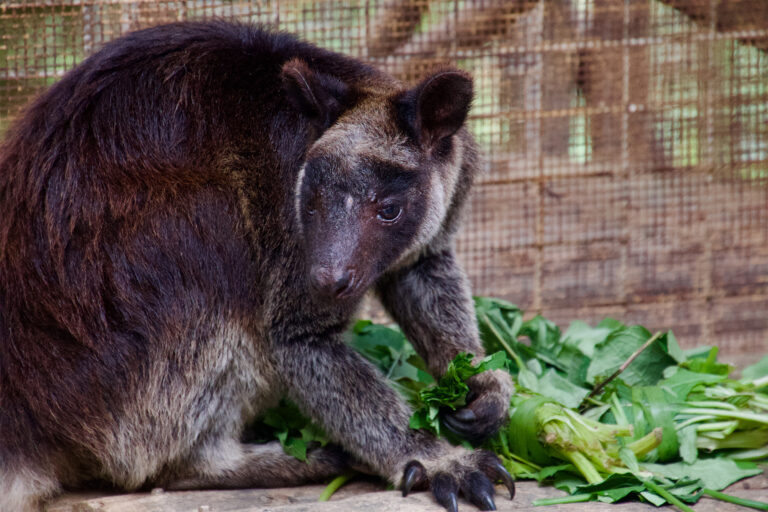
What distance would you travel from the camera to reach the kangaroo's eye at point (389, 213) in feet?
15.2

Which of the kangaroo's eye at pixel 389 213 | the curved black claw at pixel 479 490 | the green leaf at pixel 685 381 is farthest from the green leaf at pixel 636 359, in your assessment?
the kangaroo's eye at pixel 389 213

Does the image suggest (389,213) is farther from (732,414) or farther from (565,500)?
(732,414)

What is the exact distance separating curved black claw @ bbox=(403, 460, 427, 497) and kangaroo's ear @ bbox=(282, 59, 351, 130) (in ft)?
6.19

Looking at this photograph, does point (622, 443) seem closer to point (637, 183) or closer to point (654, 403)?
point (654, 403)

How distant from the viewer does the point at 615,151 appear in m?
7.99

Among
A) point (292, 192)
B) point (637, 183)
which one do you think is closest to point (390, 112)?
point (292, 192)

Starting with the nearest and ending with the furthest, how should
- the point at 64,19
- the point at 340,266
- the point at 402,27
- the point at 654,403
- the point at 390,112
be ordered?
the point at 340,266
the point at 390,112
the point at 654,403
the point at 64,19
the point at 402,27

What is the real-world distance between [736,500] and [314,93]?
3078 millimetres

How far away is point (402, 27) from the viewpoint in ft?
25.3

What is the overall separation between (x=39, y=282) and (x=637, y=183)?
5.42 meters

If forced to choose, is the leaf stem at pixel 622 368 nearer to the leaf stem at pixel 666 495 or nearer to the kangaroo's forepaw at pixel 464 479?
the leaf stem at pixel 666 495

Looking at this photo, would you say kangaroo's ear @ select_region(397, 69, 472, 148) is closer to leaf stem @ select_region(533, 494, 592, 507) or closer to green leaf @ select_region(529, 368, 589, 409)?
green leaf @ select_region(529, 368, 589, 409)

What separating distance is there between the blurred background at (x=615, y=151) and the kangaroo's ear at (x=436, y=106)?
2.84 metres

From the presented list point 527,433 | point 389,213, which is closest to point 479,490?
point 527,433
